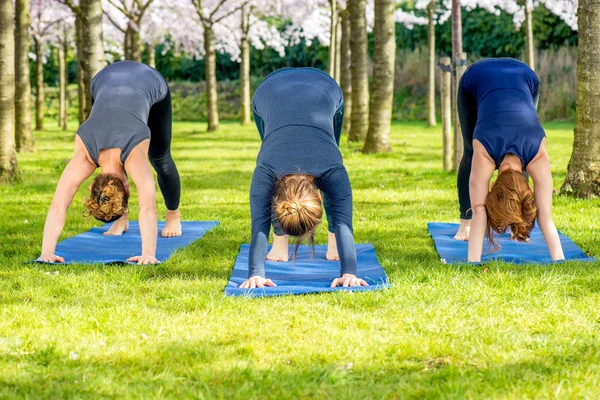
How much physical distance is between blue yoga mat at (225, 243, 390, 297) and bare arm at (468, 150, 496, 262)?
27.8 inches

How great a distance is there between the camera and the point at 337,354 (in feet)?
13.1

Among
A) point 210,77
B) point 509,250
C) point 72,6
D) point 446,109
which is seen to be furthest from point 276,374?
point 210,77

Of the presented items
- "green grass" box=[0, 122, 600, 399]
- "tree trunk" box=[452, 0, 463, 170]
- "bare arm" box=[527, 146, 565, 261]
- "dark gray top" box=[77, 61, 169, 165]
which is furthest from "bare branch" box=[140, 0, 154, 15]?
"bare arm" box=[527, 146, 565, 261]

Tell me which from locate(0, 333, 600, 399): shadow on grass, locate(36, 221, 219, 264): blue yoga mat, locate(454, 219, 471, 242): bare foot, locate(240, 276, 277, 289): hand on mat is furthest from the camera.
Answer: locate(454, 219, 471, 242): bare foot

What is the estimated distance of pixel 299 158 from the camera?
510cm

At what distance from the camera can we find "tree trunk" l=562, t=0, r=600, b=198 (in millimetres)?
8938

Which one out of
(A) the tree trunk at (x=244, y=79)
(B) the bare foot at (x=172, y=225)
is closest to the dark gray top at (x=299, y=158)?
(B) the bare foot at (x=172, y=225)

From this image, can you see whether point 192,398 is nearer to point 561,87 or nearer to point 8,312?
point 8,312

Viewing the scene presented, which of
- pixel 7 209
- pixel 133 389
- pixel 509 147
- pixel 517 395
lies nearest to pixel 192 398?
pixel 133 389

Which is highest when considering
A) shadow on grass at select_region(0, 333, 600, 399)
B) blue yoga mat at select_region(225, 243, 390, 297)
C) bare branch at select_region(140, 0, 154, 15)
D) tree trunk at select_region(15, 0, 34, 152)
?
bare branch at select_region(140, 0, 154, 15)

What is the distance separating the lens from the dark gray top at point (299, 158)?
5.11 m

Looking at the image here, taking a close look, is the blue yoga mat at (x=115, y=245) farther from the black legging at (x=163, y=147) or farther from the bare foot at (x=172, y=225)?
the black legging at (x=163, y=147)

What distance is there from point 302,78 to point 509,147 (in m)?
1.55

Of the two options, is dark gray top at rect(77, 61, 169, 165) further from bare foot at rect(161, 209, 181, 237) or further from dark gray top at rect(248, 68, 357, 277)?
bare foot at rect(161, 209, 181, 237)
